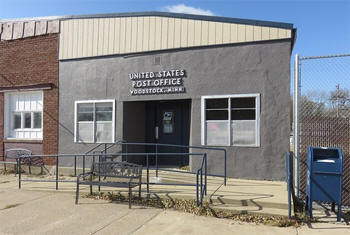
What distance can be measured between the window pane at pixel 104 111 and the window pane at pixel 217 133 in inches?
131

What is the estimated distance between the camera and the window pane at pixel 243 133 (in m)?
8.02

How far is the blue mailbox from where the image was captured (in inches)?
207

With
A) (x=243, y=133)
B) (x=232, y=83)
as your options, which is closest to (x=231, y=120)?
(x=243, y=133)

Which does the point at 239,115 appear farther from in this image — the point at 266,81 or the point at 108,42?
the point at 108,42

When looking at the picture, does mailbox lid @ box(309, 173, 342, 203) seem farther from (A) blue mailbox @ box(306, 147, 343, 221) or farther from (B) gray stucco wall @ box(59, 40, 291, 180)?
(B) gray stucco wall @ box(59, 40, 291, 180)

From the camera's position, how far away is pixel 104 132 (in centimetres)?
972

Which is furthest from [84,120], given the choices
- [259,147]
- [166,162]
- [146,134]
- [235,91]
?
[259,147]

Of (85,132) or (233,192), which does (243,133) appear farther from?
(85,132)

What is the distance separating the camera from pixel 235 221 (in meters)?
5.20

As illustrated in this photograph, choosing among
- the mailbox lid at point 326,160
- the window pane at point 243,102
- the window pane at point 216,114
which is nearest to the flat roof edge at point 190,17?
the window pane at point 243,102

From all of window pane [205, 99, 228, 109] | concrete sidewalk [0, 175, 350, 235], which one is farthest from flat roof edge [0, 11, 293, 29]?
concrete sidewalk [0, 175, 350, 235]

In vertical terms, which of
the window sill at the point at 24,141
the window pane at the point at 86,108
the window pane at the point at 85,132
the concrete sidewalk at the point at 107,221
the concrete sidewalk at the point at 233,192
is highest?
the window pane at the point at 86,108

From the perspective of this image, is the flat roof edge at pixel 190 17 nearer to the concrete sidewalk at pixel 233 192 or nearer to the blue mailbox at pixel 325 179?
the blue mailbox at pixel 325 179

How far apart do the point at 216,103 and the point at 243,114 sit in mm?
825
